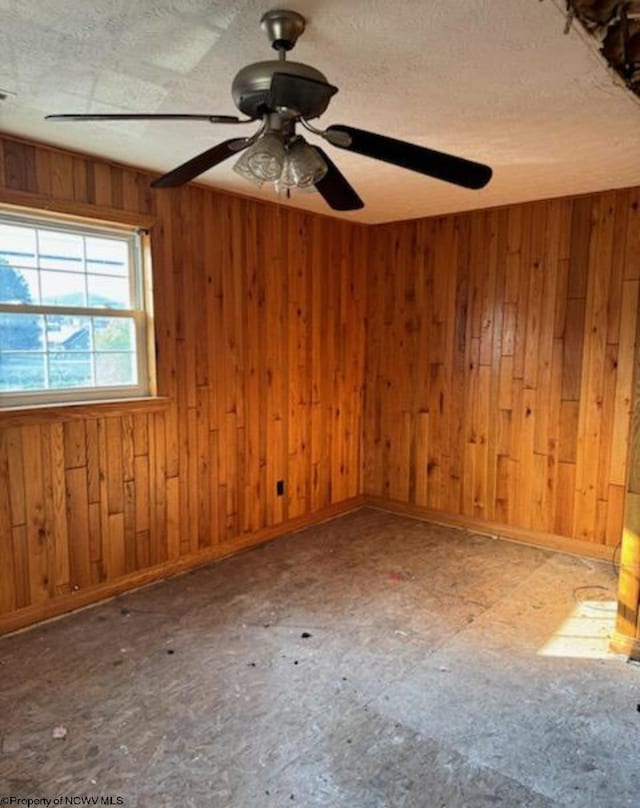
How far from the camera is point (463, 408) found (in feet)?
13.8

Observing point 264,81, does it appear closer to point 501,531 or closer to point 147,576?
point 147,576

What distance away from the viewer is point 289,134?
5.14ft

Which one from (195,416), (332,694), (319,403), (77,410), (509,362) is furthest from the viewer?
(319,403)

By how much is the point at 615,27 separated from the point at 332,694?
2.53 m

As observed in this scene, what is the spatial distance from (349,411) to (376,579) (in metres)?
1.67

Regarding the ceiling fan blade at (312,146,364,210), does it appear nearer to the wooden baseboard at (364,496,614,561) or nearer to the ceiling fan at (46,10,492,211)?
the ceiling fan at (46,10,492,211)

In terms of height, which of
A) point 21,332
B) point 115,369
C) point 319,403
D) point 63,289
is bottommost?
point 319,403

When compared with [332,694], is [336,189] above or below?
above

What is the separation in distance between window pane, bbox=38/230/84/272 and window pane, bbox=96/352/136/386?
0.50 metres

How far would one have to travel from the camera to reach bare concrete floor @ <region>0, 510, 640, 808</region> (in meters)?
1.79

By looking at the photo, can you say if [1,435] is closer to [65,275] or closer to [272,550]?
[65,275]

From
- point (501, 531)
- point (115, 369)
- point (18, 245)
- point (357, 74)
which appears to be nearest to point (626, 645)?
point (501, 531)

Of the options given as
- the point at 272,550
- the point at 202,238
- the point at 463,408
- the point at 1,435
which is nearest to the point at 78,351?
the point at 1,435

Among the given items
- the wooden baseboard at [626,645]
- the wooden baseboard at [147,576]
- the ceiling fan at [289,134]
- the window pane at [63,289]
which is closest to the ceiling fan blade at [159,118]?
the ceiling fan at [289,134]
